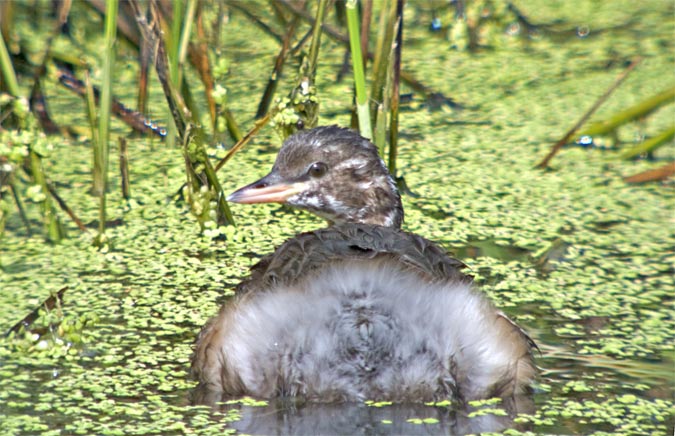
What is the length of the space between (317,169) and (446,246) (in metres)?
0.75

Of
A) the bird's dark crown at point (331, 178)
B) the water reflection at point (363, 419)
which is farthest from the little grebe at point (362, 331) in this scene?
the bird's dark crown at point (331, 178)

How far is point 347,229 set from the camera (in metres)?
3.80

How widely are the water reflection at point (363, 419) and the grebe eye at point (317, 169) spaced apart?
51.6 inches

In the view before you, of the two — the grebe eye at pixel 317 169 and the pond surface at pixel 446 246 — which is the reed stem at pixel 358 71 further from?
the pond surface at pixel 446 246

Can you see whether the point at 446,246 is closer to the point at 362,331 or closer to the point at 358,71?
the point at 358,71

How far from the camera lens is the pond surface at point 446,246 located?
3.62 meters

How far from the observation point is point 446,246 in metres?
5.11

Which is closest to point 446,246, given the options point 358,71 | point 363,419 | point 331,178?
point 331,178

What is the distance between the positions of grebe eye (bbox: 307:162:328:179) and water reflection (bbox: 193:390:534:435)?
1.31m

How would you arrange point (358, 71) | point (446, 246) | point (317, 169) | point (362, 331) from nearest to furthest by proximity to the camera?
point (362, 331), point (358, 71), point (317, 169), point (446, 246)

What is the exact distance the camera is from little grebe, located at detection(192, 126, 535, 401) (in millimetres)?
3402

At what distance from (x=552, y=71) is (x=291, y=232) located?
102 inches

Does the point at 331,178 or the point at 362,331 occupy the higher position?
the point at 331,178

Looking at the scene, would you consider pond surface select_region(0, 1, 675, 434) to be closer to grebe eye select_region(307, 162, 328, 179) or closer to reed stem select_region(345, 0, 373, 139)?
grebe eye select_region(307, 162, 328, 179)
